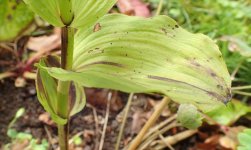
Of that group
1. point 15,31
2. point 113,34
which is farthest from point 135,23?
point 15,31

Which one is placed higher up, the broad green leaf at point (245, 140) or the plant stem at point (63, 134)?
the broad green leaf at point (245, 140)

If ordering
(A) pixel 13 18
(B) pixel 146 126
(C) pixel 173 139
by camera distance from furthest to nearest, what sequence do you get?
1. (A) pixel 13 18
2. (C) pixel 173 139
3. (B) pixel 146 126

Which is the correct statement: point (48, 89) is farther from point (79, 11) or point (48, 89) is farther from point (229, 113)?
point (229, 113)

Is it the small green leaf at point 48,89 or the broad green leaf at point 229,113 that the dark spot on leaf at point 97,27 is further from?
the broad green leaf at point 229,113

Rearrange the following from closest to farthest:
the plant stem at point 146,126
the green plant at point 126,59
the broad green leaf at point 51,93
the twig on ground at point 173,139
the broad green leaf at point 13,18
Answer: the green plant at point 126,59, the broad green leaf at point 51,93, the plant stem at point 146,126, the twig on ground at point 173,139, the broad green leaf at point 13,18

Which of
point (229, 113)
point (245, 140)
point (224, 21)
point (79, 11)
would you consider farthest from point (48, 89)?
point (224, 21)

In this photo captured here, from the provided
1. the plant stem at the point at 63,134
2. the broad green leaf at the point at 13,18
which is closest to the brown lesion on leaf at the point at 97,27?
the plant stem at the point at 63,134
